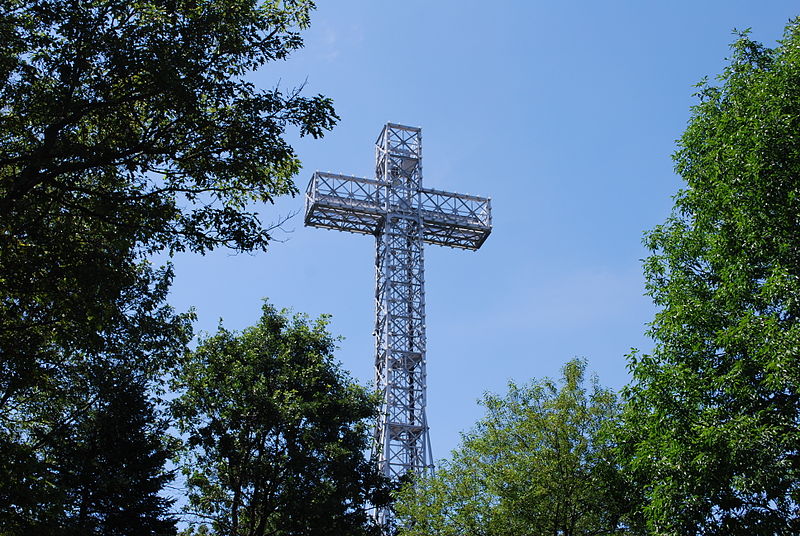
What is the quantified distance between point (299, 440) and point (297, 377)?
186 cm

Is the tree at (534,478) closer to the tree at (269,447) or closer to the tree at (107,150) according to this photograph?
the tree at (269,447)

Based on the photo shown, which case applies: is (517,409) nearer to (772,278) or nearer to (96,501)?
(772,278)

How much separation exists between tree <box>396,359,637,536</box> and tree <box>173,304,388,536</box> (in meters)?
2.22

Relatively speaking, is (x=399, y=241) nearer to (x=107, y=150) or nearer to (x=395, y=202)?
(x=395, y=202)

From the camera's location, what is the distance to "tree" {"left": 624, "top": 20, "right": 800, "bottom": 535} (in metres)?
13.4

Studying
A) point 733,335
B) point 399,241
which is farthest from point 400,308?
point 733,335

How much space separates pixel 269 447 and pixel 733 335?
1252 centimetres

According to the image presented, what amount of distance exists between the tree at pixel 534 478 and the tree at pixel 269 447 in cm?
222

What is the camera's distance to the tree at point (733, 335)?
43.8 ft

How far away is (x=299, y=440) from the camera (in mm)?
21375

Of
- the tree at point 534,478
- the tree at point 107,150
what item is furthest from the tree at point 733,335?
the tree at point 107,150

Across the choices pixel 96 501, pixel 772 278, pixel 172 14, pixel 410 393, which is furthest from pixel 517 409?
pixel 172 14

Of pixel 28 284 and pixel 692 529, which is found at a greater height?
pixel 28 284

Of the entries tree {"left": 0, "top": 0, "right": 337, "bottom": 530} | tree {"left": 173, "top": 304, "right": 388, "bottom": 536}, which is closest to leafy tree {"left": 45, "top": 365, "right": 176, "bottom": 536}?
tree {"left": 173, "top": 304, "right": 388, "bottom": 536}
